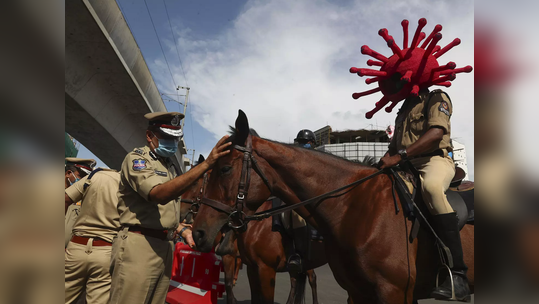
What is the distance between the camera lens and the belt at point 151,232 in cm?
279

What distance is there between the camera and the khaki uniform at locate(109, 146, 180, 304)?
2.63 metres

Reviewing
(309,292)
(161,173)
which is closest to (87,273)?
(161,173)

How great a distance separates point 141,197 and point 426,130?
274 cm

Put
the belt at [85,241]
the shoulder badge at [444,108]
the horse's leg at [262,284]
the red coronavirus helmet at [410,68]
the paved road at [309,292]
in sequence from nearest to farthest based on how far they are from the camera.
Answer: the shoulder badge at [444,108], the red coronavirus helmet at [410,68], the belt at [85,241], the horse's leg at [262,284], the paved road at [309,292]

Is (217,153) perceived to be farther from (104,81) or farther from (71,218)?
(104,81)

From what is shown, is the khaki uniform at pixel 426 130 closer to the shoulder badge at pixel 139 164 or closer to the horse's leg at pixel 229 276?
the shoulder badge at pixel 139 164

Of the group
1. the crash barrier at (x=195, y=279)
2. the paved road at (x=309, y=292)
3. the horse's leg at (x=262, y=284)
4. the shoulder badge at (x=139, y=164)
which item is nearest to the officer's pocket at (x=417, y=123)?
the shoulder badge at (x=139, y=164)

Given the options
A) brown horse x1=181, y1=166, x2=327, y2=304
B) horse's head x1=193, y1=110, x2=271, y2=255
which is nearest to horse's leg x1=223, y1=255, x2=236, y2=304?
brown horse x1=181, y1=166, x2=327, y2=304

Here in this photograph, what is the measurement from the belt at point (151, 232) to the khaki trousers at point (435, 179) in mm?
2369

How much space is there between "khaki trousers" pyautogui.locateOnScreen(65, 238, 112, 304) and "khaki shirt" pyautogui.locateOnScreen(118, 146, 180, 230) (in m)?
1.06

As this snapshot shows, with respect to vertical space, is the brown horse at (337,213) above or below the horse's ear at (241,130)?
below

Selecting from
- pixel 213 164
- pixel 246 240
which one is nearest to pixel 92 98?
pixel 246 240

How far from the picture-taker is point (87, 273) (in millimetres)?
3432

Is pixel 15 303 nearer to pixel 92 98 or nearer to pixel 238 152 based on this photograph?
pixel 238 152
